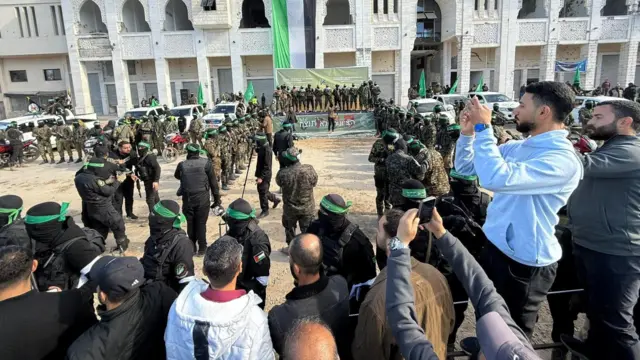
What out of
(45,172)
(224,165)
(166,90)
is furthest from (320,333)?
(166,90)

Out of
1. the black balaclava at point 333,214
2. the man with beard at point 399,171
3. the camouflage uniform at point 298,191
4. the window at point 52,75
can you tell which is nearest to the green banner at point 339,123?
the man with beard at point 399,171

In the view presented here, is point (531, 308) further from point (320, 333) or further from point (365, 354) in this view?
point (320, 333)

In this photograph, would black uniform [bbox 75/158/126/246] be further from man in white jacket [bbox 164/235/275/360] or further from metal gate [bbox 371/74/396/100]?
metal gate [bbox 371/74/396/100]

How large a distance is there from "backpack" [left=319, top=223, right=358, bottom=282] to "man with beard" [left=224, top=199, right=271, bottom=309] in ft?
1.54

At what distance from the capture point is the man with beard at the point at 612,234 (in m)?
2.45

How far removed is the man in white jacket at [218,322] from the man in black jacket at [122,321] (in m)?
0.20

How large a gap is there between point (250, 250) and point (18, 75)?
3545cm

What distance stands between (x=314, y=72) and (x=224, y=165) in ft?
41.7

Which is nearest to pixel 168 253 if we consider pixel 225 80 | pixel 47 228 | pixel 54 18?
pixel 47 228

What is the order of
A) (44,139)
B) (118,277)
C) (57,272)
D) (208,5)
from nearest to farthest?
(118,277) → (57,272) → (44,139) → (208,5)

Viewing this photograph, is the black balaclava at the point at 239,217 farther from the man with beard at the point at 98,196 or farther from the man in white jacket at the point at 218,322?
the man with beard at the point at 98,196

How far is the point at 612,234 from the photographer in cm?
248

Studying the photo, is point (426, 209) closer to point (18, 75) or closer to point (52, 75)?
point (52, 75)

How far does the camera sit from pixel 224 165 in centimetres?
952
